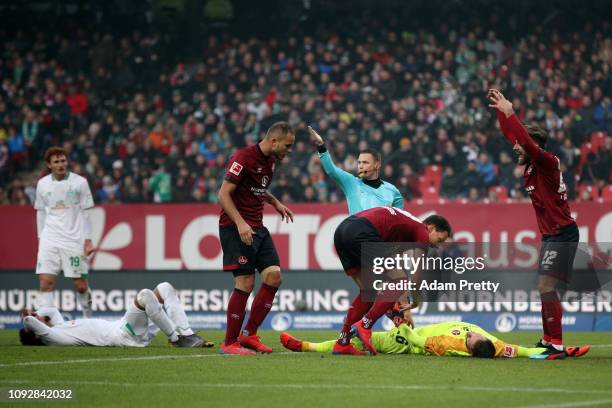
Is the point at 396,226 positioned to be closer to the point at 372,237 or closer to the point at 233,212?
the point at 372,237

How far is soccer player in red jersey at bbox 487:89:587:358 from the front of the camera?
10484 millimetres

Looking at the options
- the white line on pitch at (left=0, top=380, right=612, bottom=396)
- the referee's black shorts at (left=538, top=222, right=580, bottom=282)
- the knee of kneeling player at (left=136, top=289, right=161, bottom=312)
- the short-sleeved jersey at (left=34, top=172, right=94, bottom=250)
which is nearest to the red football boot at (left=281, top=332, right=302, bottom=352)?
the knee of kneeling player at (left=136, top=289, right=161, bottom=312)

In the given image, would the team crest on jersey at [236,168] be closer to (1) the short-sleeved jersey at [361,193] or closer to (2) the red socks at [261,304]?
(2) the red socks at [261,304]

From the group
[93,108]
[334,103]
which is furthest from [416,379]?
[93,108]

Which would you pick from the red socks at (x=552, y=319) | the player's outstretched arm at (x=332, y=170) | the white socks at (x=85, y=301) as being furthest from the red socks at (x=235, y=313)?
the white socks at (x=85, y=301)

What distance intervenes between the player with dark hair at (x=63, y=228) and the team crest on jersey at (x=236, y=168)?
4143 mm

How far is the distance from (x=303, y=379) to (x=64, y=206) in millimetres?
6615

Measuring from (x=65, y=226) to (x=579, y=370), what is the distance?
745cm

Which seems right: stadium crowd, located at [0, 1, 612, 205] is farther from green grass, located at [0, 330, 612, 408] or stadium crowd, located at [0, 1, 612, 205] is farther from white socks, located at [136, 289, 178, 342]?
green grass, located at [0, 330, 612, 408]

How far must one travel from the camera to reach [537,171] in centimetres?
1065

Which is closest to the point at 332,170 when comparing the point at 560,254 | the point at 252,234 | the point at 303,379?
the point at 252,234

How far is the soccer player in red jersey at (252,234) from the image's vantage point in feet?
35.3

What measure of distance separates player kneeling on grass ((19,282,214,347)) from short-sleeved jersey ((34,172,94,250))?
207 centimetres

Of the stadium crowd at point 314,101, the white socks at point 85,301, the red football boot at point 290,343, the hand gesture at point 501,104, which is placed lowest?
the red football boot at point 290,343
